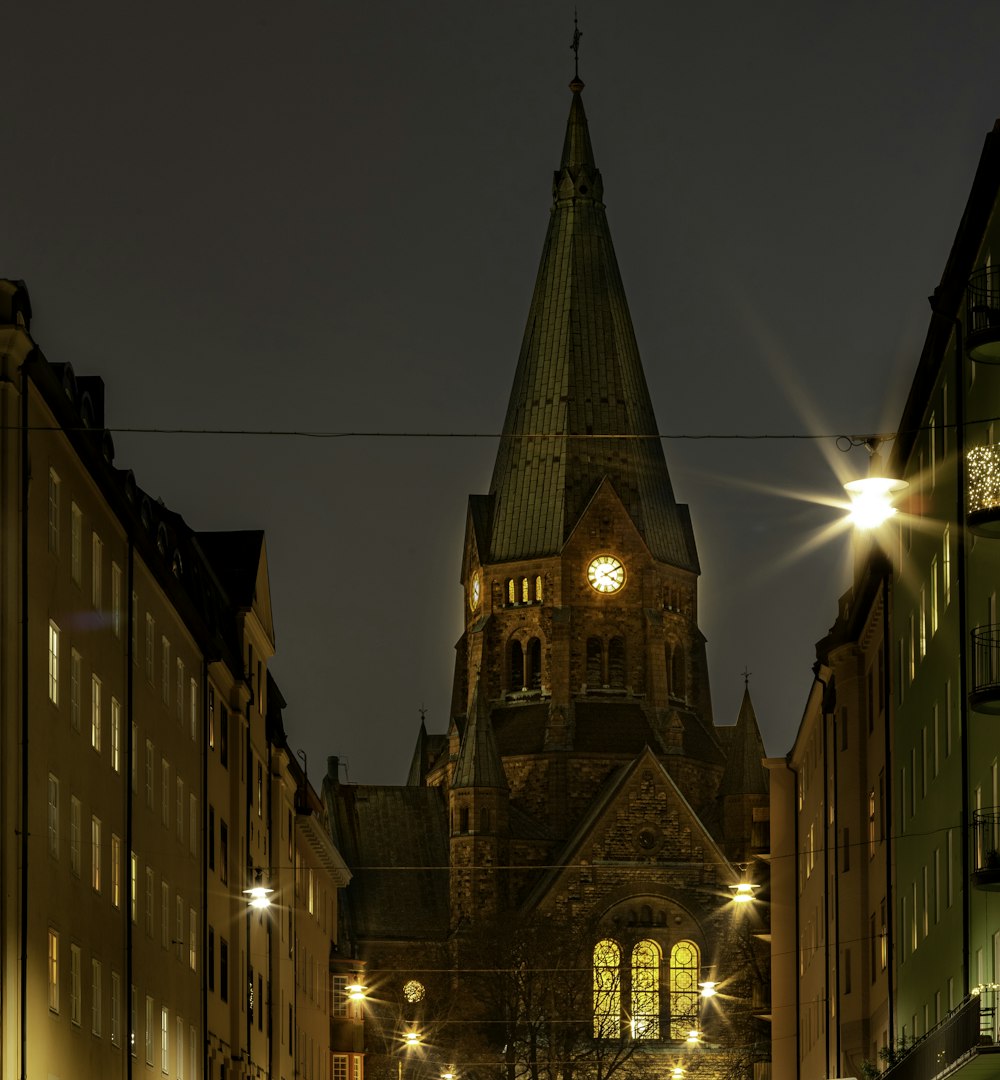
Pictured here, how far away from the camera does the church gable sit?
486 feet

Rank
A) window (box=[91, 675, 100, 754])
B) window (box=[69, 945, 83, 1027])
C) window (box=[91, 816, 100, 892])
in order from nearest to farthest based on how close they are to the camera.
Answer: window (box=[69, 945, 83, 1027]) → window (box=[91, 816, 100, 892]) → window (box=[91, 675, 100, 754])

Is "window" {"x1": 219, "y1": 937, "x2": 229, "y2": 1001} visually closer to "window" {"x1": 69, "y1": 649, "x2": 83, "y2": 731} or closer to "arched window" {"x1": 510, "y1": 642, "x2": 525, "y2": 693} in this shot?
"window" {"x1": 69, "y1": 649, "x2": 83, "y2": 731}

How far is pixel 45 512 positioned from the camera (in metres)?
42.8

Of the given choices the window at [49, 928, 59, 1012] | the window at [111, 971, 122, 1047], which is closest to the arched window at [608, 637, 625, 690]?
the window at [111, 971, 122, 1047]

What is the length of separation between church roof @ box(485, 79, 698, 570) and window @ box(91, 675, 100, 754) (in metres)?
108

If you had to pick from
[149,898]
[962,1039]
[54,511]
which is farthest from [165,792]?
[962,1039]

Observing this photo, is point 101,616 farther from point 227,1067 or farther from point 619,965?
point 619,965

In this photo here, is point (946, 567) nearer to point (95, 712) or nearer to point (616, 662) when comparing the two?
point (95, 712)

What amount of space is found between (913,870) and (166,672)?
576 inches

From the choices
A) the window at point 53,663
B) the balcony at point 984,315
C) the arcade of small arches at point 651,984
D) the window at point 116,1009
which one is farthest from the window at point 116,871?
the arcade of small arches at point 651,984

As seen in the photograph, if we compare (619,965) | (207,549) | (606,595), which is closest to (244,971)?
(207,549)

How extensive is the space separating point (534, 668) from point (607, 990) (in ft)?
68.7

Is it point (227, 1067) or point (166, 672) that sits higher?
point (166, 672)

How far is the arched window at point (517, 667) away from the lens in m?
156
